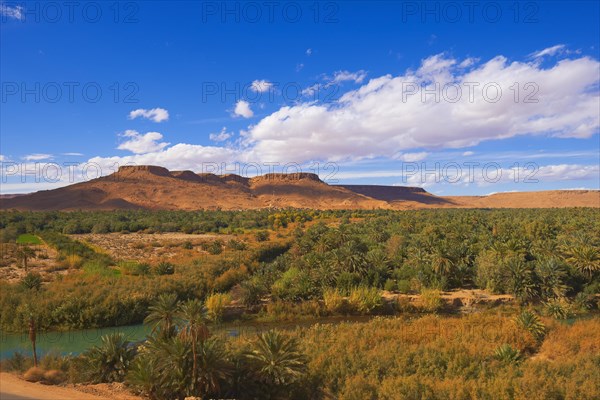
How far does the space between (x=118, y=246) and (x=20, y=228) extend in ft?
81.8

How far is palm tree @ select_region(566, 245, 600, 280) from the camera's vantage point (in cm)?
3177

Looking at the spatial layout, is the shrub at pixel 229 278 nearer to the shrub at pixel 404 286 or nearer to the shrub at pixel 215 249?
the shrub at pixel 215 249

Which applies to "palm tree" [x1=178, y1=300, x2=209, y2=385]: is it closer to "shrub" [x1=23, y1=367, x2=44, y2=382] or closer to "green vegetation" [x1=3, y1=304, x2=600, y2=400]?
"green vegetation" [x1=3, y1=304, x2=600, y2=400]

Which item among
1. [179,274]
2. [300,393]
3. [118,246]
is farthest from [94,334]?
[118,246]

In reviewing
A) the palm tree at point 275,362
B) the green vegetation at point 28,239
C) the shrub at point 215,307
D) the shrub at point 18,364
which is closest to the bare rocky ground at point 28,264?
the green vegetation at point 28,239

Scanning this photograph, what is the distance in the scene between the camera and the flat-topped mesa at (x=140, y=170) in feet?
542

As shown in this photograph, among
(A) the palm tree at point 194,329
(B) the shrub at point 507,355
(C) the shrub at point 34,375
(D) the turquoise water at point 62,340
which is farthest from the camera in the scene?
(D) the turquoise water at point 62,340

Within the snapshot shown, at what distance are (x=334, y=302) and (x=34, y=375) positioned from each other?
1814cm

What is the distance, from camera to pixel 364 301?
29.0 metres

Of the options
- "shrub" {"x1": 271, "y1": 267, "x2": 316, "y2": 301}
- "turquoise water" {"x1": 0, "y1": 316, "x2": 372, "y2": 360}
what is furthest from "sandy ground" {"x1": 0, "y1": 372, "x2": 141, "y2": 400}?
"shrub" {"x1": 271, "y1": 267, "x2": 316, "y2": 301}

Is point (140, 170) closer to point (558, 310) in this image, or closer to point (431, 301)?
point (431, 301)

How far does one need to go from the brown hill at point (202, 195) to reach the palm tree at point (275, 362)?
4939 inches

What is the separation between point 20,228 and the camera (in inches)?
2655

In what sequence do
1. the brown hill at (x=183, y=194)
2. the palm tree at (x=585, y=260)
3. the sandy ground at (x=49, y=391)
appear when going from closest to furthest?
1. the sandy ground at (x=49, y=391)
2. the palm tree at (x=585, y=260)
3. the brown hill at (x=183, y=194)
